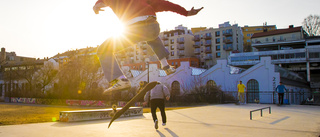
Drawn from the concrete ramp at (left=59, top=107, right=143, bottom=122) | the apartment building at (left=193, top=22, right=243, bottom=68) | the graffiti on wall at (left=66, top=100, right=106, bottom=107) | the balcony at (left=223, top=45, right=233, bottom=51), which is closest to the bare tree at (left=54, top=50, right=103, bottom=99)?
the graffiti on wall at (left=66, top=100, right=106, bottom=107)

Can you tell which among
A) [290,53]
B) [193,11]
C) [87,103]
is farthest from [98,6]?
[290,53]

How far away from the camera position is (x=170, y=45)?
347 ft

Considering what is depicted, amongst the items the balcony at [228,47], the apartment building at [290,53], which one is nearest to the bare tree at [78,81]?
the apartment building at [290,53]

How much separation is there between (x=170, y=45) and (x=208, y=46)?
51.5ft

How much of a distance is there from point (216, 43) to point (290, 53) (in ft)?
90.0

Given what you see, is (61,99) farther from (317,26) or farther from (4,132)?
(317,26)

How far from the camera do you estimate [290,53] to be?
259ft

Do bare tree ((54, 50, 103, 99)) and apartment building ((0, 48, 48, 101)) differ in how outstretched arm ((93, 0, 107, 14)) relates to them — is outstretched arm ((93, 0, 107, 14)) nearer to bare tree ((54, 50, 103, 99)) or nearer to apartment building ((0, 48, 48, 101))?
bare tree ((54, 50, 103, 99))

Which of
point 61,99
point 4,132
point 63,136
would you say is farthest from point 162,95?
point 61,99

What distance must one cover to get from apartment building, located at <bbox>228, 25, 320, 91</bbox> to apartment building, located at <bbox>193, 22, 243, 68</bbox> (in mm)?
7823

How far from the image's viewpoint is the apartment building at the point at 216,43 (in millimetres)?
94438

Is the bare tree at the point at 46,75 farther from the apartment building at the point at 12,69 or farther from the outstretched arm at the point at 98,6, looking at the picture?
the outstretched arm at the point at 98,6

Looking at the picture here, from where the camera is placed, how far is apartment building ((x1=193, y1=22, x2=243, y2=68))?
94.4 meters

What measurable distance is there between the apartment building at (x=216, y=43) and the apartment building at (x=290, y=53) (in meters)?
7.82
